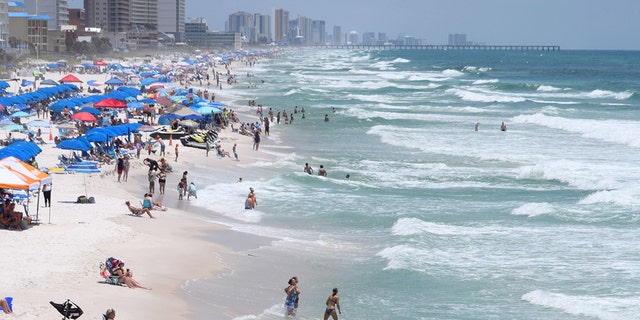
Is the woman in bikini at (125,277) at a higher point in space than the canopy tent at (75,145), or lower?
lower

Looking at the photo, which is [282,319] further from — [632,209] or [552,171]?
[552,171]

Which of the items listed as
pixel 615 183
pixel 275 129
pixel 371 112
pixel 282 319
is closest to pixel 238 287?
pixel 282 319

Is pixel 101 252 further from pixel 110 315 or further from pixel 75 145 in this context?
pixel 75 145

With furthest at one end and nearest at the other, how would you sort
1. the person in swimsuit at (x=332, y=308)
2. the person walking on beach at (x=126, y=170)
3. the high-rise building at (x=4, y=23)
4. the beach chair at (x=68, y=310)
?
1. the high-rise building at (x=4, y=23)
2. the person walking on beach at (x=126, y=170)
3. the person in swimsuit at (x=332, y=308)
4. the beach chair at (x=68, y=310)

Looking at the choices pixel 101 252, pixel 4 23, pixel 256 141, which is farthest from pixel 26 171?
pixel 4 23

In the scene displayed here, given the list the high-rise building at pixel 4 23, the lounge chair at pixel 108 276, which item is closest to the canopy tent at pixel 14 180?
the lounge chair at pixel 108 276

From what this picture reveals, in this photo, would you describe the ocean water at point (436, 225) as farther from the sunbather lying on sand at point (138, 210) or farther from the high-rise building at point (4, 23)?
the high-rise building at point (4, 23)

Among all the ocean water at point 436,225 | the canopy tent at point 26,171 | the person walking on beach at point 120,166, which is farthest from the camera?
the person walking on beach at point 120,166

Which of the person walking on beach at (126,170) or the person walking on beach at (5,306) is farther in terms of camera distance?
the person walking on beach at (126,170)
